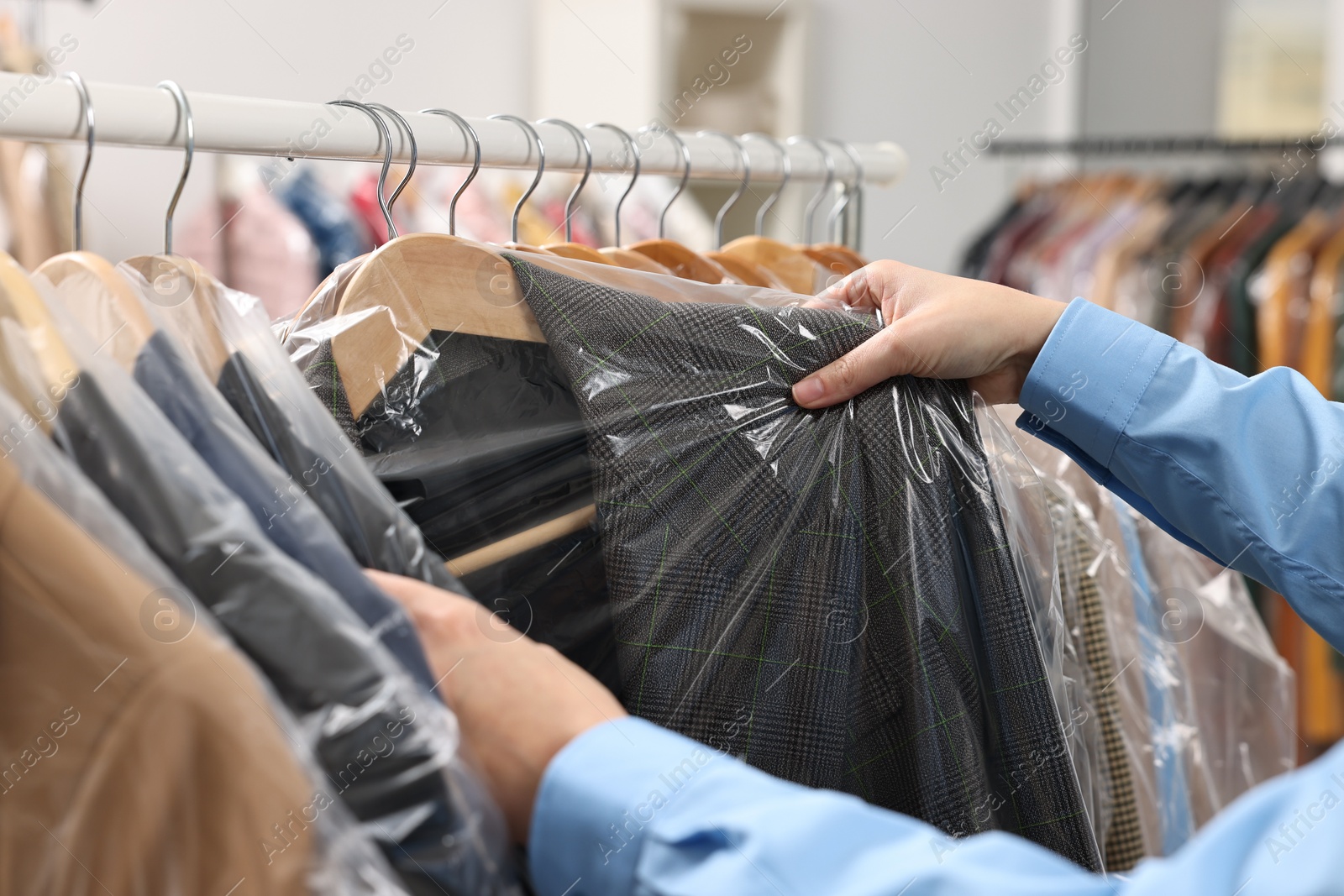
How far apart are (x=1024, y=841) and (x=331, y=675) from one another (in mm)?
273

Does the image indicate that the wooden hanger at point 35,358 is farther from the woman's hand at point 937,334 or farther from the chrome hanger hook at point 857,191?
the chrome hanger hook at point 857,191

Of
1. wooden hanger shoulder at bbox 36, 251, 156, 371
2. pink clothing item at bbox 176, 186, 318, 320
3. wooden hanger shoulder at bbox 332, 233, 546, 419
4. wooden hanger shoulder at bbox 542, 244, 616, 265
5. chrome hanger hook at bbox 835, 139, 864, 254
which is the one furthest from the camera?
pink clothing item at bbox 176, 186, 318, 320

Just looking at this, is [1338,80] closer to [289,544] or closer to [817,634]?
[817,634]

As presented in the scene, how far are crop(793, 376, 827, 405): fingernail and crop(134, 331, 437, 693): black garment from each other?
28 centimetres

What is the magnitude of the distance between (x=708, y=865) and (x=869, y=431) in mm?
293

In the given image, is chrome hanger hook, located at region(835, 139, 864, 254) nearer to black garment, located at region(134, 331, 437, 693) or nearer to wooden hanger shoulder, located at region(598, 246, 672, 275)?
wooden hanger shoulder, located at region(598, 246, 672, 275)

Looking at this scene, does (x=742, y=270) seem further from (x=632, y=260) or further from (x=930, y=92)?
(x=930, y=92)

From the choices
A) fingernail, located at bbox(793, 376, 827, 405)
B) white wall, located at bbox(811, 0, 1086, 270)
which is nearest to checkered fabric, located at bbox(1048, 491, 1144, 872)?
fingernail, located at bbox(793, 376, 827, 405)

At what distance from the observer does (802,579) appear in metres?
0.58

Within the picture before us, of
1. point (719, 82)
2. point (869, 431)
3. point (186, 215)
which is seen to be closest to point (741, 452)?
point (869, 431)

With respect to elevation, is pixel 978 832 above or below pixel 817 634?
below

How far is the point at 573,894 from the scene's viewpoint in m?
0.40

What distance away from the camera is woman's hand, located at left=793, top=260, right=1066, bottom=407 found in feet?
2.00

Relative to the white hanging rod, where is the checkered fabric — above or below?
below
